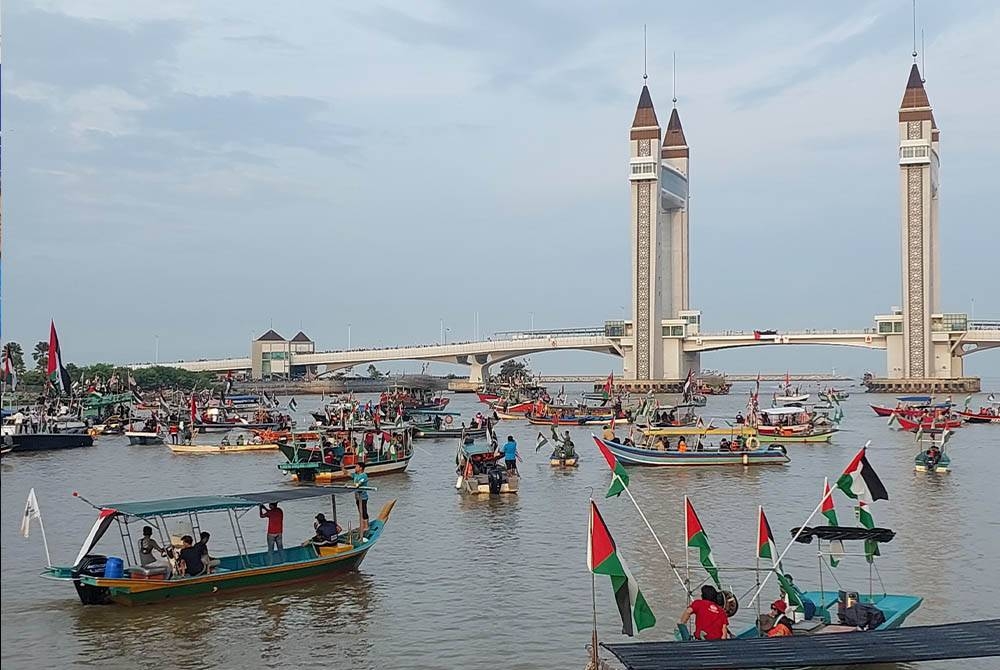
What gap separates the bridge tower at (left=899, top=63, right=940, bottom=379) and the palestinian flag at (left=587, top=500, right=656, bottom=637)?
9138cm

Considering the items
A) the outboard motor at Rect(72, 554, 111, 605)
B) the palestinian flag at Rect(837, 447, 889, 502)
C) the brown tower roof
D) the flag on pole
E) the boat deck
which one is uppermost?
the brown tower roof

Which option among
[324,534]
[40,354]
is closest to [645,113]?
[40,354]

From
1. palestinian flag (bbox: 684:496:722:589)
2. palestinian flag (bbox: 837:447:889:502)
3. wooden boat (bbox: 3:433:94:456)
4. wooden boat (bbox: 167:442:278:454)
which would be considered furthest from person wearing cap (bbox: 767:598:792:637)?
wooden boat (bbox: 3:433:94:456)

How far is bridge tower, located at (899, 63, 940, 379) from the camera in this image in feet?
308

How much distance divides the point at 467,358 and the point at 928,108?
51415 mm

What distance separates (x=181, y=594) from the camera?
14.1 m

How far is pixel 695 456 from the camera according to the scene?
3153 cm

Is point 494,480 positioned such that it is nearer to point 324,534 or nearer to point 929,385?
point 324,534

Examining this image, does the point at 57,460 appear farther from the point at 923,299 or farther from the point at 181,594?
the point at 923,299

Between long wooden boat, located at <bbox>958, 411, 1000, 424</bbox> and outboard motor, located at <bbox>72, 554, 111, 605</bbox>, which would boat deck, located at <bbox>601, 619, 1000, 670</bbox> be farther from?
long wooden boat, located at <bbox>958, 411, 1000, 424</bbox>

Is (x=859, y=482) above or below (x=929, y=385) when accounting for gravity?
below

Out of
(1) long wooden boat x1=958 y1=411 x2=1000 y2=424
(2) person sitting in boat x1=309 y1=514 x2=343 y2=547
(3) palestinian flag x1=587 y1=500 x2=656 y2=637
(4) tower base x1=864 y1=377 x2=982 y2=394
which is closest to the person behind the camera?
(3) palestinian flag x1=587 y1=500 x2=656 y2=637

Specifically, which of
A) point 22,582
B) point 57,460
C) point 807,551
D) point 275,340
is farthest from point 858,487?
point 275,340

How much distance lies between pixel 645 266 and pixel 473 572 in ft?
283
